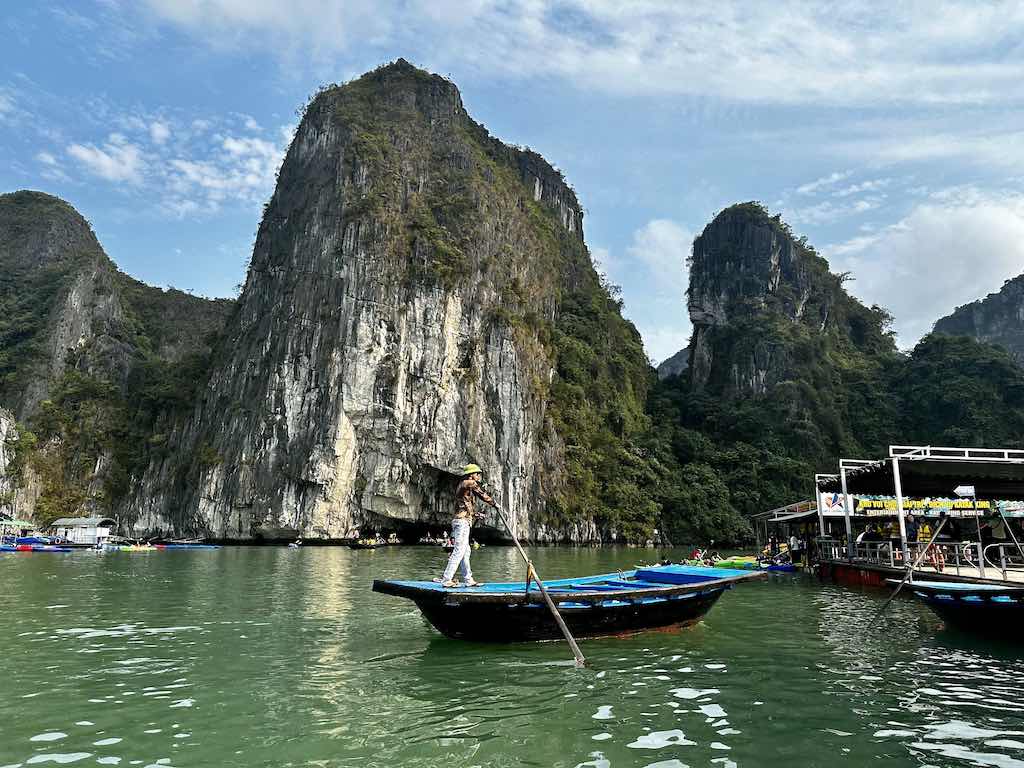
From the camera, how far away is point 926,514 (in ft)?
71.0

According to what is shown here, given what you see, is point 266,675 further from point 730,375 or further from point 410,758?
point 730,375

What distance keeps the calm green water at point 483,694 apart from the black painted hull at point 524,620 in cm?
24

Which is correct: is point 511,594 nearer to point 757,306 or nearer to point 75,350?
point 75,350

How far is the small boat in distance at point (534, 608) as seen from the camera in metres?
9.10

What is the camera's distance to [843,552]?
71.2ft

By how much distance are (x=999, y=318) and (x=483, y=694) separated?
112 metres

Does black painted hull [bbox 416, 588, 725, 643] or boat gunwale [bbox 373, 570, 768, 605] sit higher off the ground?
boat gunwale [bbox 373, 570, 768, 605]

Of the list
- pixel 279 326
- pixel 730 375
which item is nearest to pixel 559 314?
pixel 730 375

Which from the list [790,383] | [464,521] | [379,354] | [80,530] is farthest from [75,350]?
[790,383]

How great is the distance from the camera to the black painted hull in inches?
361

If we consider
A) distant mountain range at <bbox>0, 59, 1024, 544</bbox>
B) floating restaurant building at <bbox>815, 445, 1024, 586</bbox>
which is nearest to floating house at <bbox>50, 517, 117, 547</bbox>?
distant mountain range at <bbox>0, 59, 1024, 544</bbox>

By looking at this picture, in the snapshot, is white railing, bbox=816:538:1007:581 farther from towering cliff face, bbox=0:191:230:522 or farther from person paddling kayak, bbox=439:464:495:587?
towering cliff face, bbox=0:191:230:522

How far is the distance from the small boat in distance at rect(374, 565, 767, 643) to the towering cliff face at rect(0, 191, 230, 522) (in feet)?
180

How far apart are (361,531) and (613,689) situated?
137 feet
